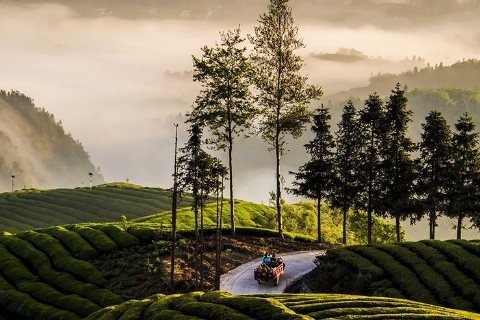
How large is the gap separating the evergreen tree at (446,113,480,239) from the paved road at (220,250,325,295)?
17.2 m

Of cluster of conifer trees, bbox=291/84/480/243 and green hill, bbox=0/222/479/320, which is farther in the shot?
cluster of conifer trees, bbox=291/84/480/243

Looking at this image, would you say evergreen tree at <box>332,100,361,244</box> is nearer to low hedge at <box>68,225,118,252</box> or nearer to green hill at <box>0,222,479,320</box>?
green hill at <box>0,222,479,320</box>

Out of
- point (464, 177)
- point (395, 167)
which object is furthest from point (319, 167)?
point (464, 177)

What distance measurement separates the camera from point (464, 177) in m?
55.7

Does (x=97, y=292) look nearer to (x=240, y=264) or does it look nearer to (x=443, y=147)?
(x=240, y=264)

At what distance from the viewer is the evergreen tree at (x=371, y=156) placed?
59.2 m

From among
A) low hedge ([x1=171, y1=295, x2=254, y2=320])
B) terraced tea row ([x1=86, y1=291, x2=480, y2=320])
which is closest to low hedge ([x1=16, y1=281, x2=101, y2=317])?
terraced tea row ([x1=86, y1=291, x2=480, y2=320])

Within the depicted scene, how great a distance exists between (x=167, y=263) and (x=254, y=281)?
33.1ft

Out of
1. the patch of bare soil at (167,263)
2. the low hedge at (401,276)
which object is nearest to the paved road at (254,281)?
the patch of bare soil at (167,263)

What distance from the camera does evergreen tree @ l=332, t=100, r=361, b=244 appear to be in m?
62.1

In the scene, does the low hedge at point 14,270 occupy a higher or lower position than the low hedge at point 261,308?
lower

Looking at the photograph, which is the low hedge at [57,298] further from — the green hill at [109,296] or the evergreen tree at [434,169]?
the evergreen tree at [434,169]

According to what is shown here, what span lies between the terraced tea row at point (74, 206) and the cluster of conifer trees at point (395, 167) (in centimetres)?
10919

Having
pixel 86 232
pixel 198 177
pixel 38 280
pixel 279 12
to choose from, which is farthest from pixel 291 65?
pixel 38 280
